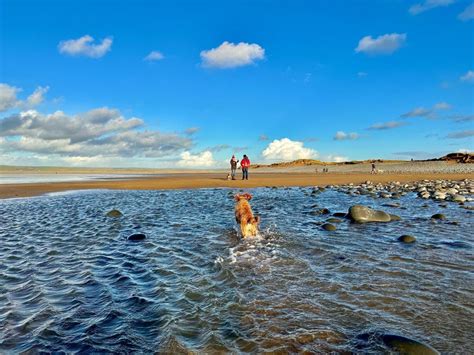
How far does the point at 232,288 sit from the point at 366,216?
8.85 metres

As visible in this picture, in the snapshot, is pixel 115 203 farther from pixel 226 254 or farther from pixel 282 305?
pixel 282 305

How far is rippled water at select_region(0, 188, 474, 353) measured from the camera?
445 cm

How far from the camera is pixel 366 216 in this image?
1319 cm

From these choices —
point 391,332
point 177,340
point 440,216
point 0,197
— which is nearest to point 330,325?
point 391,332

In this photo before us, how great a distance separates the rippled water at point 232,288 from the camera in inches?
175

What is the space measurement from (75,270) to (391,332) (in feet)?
21.6

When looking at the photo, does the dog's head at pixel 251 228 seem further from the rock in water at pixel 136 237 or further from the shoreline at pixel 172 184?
the shoreline at pixel 172 184

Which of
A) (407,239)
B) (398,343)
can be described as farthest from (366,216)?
(398,343)

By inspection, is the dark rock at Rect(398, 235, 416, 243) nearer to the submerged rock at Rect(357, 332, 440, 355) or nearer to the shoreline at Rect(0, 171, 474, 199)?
the submerged rock at Rect(357, 332, 440, 355)

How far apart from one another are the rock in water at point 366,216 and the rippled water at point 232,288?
1186 millimetres

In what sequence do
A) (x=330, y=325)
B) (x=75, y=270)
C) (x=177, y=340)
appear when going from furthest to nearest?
(x=75, y=270)
(x=330, y=325)
(x=177, y=340)

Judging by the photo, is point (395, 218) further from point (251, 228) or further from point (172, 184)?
point (172, 184)

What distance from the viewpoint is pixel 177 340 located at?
4.38m

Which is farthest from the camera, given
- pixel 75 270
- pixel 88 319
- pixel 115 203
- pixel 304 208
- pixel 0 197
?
pixel 0 197
